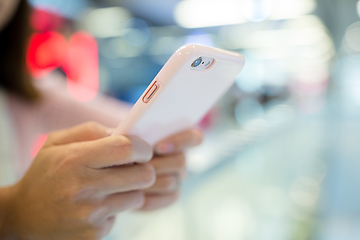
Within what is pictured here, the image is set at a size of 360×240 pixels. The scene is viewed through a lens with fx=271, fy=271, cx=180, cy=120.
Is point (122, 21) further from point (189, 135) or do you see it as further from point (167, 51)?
point (189, 135)

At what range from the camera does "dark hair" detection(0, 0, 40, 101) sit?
86 centimetres

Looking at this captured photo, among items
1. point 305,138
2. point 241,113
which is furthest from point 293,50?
point 305,138

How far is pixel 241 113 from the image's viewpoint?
6145 millimetres

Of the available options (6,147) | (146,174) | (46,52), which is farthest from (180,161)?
(46,52)

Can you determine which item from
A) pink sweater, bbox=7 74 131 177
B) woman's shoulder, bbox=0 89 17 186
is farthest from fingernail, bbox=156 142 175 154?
woman's shoulder, bbox=0 89 17 186

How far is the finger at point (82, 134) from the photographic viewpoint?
1.34 feet

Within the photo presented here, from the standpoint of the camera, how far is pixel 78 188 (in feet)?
1.11

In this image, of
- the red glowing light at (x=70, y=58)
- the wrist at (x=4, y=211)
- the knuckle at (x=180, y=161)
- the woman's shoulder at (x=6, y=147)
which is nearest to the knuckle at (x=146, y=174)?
the knuckle at (x=180, y=161)

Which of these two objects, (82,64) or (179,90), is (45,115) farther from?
(82,64)

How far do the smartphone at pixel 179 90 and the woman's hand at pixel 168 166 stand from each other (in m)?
0.02

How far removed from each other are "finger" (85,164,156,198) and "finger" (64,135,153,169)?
1cm

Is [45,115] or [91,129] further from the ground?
[45,115]

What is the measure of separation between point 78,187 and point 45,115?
Result: 0.66m

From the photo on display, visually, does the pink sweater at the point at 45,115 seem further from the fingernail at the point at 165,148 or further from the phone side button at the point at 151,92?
the phone side button at the point at 151,92
